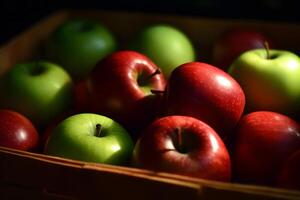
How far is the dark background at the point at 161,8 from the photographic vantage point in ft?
4.14

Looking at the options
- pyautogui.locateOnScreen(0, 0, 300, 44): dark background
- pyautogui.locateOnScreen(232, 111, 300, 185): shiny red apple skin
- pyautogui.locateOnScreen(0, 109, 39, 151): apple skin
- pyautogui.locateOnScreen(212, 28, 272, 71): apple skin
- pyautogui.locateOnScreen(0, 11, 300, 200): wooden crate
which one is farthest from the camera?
pyautogui.locateOnScreen(0, 0, 300, 44): dark background

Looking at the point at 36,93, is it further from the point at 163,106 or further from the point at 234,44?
the point at 234,44

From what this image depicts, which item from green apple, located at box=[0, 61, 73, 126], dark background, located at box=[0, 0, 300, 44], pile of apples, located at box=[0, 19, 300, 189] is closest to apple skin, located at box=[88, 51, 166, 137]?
pile of apples, located at box=[0, 19, 300, 189]

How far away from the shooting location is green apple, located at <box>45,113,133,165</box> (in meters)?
0.74

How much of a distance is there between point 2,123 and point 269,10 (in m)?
0.77

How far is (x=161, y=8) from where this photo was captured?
1357mm

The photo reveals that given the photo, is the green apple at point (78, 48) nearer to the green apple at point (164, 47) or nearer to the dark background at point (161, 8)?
the green apple at point (164, 47)

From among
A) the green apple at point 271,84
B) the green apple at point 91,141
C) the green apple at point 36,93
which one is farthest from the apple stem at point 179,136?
the green apple at point 36,93

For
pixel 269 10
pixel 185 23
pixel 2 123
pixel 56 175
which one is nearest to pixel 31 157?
pixel 56 175

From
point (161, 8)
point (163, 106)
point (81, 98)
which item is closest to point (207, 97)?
point (163, 106)

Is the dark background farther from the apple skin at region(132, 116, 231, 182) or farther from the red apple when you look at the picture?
the apple skin at region(132, 116, 231, 182)

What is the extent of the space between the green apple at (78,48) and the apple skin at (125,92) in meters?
0.21

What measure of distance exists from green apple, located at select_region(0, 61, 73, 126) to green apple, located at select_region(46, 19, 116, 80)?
11 centimetres

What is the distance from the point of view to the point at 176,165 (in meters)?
0.66
